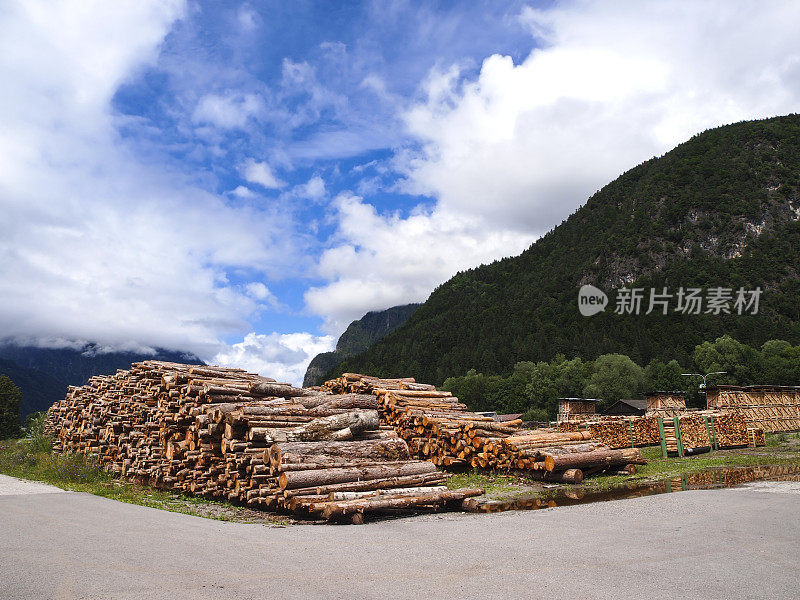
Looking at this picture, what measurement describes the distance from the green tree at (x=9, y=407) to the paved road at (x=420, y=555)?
47.3 m

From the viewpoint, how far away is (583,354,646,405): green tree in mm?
84500

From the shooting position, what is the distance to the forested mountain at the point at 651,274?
120250mm

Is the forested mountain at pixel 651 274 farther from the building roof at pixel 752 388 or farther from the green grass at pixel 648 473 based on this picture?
the green grass at pixel 648 473

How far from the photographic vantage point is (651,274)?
6220 inches

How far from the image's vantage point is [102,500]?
10898 millimetres

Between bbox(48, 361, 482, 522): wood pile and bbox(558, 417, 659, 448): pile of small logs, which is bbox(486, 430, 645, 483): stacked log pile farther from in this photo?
bbox(558, 417, 659, 448): pile of small logs

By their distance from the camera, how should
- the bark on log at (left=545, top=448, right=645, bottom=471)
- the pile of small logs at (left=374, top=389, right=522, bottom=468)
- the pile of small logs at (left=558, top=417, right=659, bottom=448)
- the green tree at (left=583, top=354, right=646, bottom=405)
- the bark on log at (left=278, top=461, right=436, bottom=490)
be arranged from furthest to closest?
the green tree at (left=583, top=354, right=646, bottom=405) < the pile of small logs at (left=558, top=417, right=659, bottom=448) < the pile of small logs at (left=374, top=389, right=522, bottom=468) < the bark on log at (left=545, top=448, right=645, bottom=471) < the bark on log at (left=278, top=461, right=436, bottom=490)

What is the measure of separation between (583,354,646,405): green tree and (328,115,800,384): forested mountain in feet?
64.6

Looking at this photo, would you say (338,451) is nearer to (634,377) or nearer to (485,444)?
(485,444)

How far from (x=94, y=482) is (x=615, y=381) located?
84.6 metres

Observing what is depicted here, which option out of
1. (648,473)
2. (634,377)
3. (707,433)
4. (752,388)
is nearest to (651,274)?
(634,377)

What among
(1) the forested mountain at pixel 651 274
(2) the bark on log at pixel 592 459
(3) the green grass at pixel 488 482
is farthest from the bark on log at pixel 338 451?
(1) the forested mountain at pixel 651 274

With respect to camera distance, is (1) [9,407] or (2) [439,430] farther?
(1) [9,407]

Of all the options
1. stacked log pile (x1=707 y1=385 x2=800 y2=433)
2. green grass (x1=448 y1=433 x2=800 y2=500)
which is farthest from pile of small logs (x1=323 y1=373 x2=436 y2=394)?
stacked log pile (x1=707 y1=385 x2=800 y2=433)
